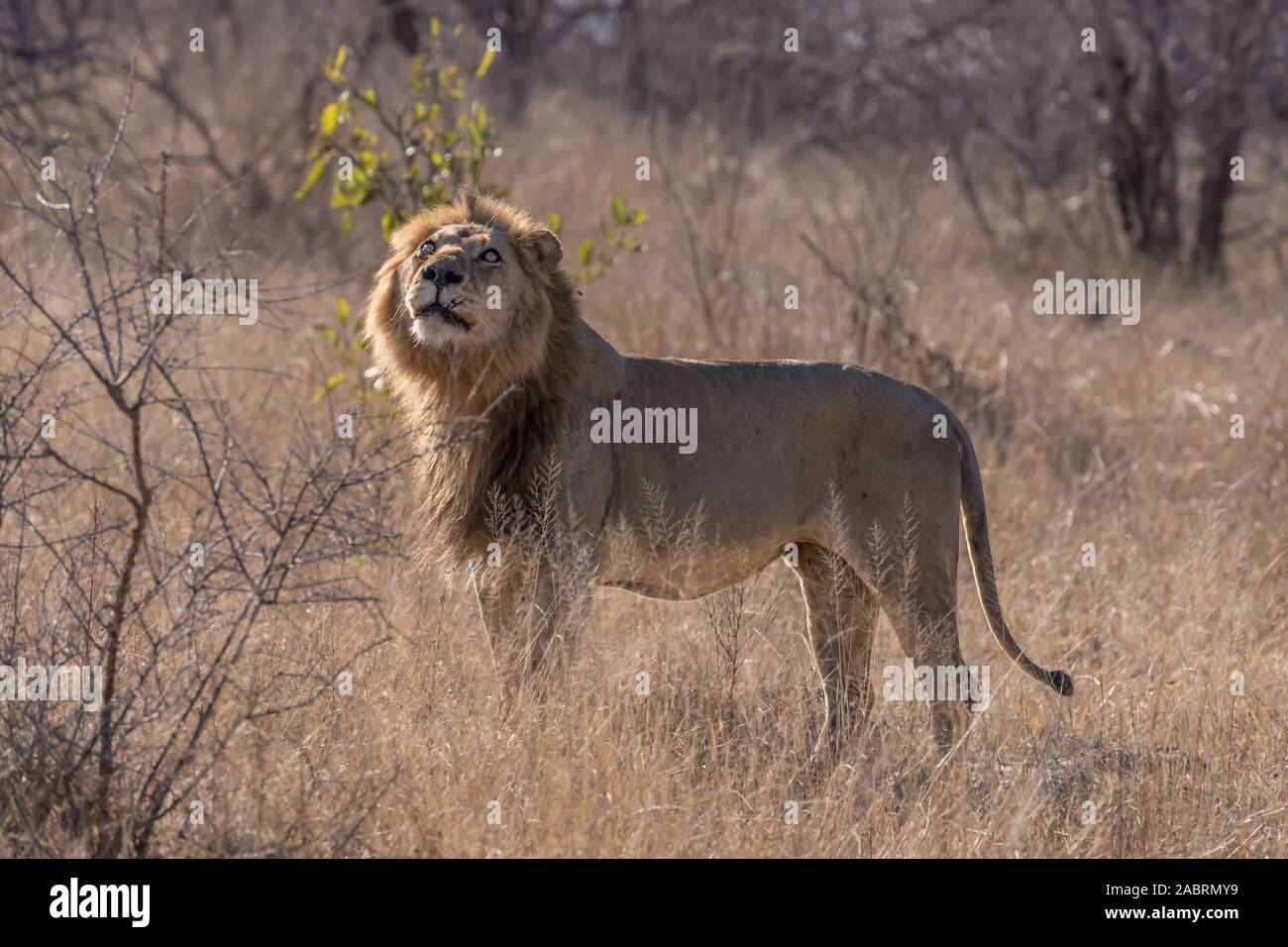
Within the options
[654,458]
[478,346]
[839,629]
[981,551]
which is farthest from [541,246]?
[981,551]

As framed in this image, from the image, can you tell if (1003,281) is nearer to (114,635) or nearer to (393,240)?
(393,240)

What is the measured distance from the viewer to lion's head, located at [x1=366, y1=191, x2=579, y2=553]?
16.3ft

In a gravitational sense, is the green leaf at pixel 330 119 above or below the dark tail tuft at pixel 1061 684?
above

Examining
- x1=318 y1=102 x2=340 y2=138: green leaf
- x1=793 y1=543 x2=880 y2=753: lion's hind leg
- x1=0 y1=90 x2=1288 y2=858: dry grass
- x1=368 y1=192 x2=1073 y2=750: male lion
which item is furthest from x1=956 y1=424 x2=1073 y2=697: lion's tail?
x1=318 y1=102 x2=340 y2=138: green leaf

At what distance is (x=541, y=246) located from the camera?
5.20m

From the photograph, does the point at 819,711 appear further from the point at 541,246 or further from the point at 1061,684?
the point at 541,246

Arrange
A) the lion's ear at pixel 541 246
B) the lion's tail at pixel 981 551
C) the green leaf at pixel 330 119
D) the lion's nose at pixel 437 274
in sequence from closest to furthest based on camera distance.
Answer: the lion's nose at pixel 437 274 → the lion's ear at pixel 541 246 → the lion's tail at pixel 981 551 → the green leaf at pixel 330 119

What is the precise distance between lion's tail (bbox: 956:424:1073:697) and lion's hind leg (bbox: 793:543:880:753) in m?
0.39

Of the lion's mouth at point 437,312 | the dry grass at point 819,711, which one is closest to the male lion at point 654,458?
the lion's mouth at point 437,312

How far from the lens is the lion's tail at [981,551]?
5.34 m

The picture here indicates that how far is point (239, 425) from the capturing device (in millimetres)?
7574

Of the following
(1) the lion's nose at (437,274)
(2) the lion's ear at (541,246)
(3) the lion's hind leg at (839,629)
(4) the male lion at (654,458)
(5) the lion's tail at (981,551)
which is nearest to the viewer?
→ (1) the lion's nose at (437,274)

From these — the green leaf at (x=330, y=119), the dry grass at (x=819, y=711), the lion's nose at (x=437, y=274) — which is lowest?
the dry grass at (x=819, y=711)

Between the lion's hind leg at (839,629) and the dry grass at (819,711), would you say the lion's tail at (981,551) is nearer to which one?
the dry grass at (819,711)
